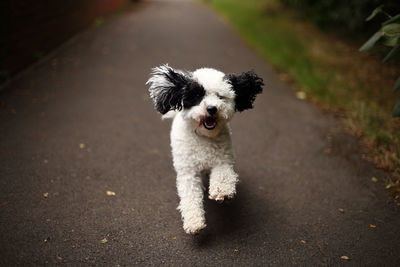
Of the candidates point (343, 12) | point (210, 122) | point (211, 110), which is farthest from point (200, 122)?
point (343, 12)

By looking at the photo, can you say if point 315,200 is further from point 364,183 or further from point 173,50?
point 173,50

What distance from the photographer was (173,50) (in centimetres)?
869

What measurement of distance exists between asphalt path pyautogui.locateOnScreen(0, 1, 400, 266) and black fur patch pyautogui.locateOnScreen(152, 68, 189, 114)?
1171mm

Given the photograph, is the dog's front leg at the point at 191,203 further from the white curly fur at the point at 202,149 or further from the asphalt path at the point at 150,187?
the asphalt path at the point at 150,187

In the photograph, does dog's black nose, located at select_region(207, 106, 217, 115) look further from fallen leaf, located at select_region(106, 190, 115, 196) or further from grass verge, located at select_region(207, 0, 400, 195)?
grass verge, located at select_region(207, 0, 400, 195)

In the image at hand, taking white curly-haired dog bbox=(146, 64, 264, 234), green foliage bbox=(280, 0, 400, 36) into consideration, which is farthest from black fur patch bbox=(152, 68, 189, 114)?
green foliage bbox=(280, 0, 400, 36)

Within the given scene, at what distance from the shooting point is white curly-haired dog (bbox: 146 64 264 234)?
2.76 meters

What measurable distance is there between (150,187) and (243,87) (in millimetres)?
1604

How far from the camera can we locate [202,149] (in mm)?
3033

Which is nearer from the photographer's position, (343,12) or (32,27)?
(32,27)

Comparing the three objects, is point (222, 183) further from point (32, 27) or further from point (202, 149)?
point (32, 27)

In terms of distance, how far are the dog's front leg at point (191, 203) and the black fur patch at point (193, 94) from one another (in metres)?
0.73

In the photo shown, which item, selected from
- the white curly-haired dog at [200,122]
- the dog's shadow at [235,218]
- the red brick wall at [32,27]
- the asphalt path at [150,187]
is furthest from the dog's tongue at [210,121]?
the red brick wall at [32,27]

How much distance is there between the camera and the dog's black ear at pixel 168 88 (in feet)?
9.20
